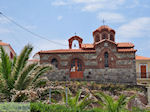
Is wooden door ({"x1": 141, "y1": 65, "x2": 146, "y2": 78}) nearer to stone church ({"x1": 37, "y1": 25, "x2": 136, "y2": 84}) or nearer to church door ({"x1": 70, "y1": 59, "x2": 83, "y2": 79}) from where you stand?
stone church ({"x1": 37, "y1": 25, "x2": 136, "y2": 84})

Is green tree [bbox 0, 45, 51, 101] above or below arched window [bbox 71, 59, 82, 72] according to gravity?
below

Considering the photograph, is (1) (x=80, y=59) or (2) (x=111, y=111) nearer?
(2) (x=111, y=111)

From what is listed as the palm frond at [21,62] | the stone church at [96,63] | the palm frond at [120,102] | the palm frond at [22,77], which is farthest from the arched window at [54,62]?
the palm frond at [120,102]

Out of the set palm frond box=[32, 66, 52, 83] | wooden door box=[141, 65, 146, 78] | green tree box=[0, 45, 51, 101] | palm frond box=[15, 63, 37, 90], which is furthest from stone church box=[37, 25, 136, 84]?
palm frond box=[15, 63, 37, 90]

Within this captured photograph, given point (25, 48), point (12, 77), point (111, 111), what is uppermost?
point (25, 48)

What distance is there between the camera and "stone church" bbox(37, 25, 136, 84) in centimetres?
2464

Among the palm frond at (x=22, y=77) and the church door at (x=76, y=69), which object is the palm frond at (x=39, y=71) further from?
the church door at (x=76, y=69)

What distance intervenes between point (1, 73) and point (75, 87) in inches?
398

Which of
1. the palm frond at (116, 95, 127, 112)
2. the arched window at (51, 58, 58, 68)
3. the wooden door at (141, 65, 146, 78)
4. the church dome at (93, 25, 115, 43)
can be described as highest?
the church dome at (93, 25, 115, 43)

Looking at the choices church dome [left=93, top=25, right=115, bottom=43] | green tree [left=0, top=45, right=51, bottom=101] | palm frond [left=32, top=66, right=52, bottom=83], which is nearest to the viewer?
green tree [left=0, top=45, right=51, bottom=101]

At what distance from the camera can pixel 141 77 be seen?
3127cm

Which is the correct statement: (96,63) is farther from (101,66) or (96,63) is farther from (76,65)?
(76,65)

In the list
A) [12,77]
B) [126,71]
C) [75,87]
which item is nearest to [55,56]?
[75,87]

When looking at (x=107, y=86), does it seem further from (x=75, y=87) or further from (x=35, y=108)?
(x=35, y=108)
